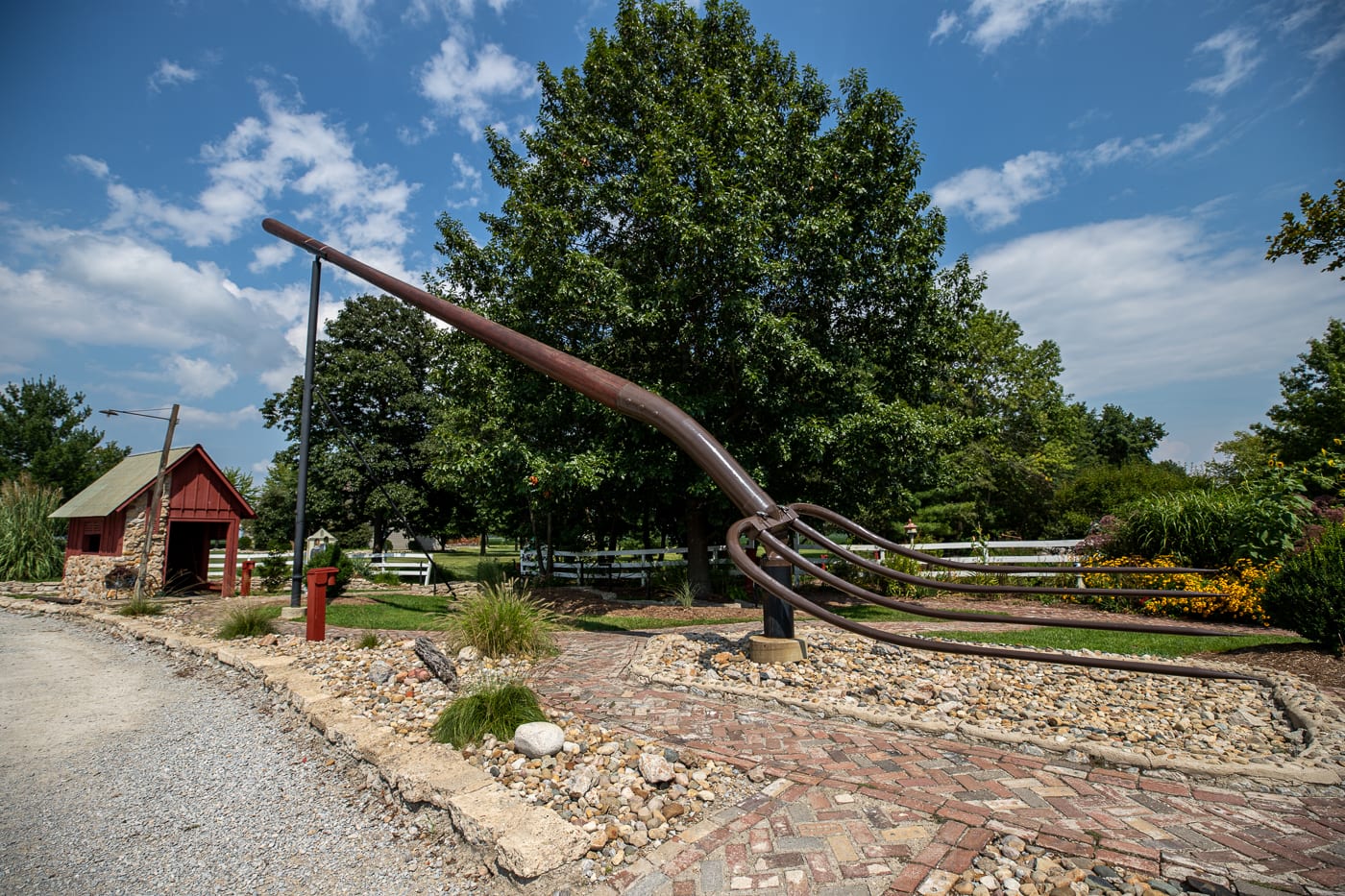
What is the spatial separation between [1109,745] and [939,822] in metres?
1.82

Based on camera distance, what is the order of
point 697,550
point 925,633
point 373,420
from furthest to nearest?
point 373,420
point 697,550
point 925,633

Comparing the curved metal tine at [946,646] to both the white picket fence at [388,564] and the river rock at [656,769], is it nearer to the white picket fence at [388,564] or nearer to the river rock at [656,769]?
the river rock at [656,769]

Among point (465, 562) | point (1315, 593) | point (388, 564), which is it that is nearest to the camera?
point (1315, 593)

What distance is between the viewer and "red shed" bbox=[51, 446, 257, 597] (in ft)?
46.4

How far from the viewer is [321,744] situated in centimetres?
478

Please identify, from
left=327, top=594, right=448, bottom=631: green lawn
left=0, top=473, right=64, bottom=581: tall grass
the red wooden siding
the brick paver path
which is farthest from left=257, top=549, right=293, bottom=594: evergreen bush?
the brick paver path

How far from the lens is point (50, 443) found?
33.4m

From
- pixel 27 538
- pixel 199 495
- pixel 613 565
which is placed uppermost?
pixel 199 495

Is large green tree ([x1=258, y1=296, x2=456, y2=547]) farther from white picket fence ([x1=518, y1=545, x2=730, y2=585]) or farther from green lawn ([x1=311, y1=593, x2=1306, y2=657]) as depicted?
green lawn ([x1=311, y1=593, x2=1306, y2=657])

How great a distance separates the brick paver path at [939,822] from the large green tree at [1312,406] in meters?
23.1

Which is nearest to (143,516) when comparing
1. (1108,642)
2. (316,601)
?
(316,601)

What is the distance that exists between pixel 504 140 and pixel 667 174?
5.91 metres

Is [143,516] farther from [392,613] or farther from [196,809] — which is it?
[196,809]

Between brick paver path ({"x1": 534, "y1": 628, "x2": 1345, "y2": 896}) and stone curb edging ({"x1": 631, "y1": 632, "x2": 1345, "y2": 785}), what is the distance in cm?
8
